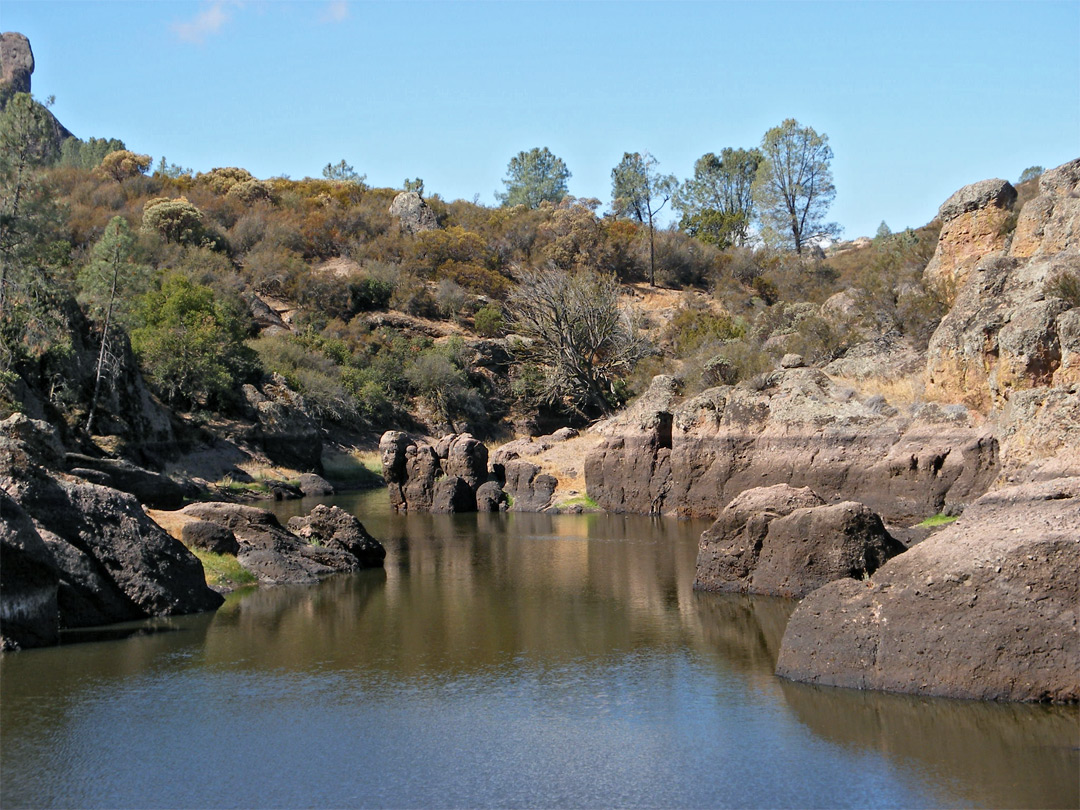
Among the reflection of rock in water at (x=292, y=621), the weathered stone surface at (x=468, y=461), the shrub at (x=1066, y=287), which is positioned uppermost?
the shrub at (x=1066, y=287)

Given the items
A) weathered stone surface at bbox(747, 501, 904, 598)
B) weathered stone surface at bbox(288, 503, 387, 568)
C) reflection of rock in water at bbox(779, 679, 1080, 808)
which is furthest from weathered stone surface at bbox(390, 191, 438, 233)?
reflection of rock in water at bbox(779, 679, 1080, 808)

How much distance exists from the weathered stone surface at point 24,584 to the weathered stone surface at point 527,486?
21170 mm

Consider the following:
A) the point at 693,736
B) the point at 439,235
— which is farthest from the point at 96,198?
the point at 693,736

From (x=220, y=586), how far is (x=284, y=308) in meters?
51.2

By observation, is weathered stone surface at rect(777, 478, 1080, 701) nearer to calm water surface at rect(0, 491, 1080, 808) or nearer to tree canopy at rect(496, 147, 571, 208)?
calm water surface at rect(0, 491, 1080, 808)

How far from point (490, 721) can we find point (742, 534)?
879 centimetres

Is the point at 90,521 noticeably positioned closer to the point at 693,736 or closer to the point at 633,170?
the point at 693,736

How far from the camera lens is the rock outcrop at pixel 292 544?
73.0 feet

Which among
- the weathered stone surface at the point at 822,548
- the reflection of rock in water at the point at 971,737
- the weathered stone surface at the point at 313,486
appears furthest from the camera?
the weathered stone surface at the point at 313,486

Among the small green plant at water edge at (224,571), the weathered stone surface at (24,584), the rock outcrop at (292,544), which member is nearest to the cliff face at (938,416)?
the rock outcrop at (292,544)

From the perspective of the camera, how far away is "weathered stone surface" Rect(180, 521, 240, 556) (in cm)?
2183

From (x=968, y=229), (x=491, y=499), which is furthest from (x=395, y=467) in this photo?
(x=968, y=229)

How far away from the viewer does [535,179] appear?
111 metres

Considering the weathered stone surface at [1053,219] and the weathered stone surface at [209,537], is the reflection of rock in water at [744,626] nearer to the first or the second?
the weathered stone surface at [209,537]
